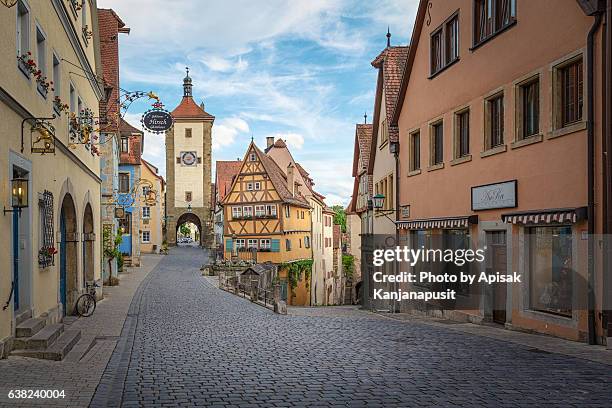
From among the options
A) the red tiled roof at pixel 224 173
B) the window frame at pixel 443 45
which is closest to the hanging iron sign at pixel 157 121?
the window frame at pixel 443 45

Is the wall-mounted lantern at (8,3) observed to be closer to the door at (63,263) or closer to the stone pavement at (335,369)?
the stone pavement at (335,369)

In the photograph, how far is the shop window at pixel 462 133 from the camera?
1803 centimetres

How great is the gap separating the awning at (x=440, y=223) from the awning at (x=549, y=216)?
80.4 inches

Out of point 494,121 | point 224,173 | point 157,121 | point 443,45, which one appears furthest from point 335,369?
point 224,173

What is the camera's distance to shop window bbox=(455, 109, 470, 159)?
59.2 ft

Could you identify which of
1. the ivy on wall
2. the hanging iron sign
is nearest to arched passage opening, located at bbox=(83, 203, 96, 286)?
the hanging iron sign

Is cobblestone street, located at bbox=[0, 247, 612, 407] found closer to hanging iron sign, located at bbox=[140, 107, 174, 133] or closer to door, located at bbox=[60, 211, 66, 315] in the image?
door, located at bbox=[60, 211, 66, 315]

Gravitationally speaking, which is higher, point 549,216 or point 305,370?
point 549,216

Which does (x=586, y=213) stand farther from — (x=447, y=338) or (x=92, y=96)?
(x=92, y=96)

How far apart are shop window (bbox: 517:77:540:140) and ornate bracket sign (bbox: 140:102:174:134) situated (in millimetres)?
12730

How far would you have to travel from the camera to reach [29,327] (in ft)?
34.6

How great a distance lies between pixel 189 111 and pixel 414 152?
5541 cm

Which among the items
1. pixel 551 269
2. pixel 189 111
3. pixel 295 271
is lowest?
pixel 295 271

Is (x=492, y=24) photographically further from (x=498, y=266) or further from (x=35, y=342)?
(x=35, y=342)
